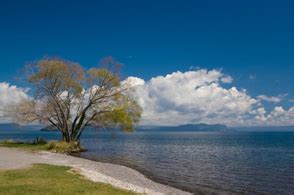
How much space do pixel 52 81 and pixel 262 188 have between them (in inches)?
1682

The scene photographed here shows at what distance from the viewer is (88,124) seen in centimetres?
6800

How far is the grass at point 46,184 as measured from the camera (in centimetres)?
2091

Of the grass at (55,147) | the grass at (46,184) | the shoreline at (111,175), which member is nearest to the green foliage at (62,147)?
the grass at (55,147)

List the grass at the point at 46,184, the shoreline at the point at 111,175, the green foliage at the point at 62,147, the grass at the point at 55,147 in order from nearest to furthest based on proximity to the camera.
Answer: the grass at the point at 46,184 < the shoreline at the point at 111,175 < the grass at the point at 55,147 < the green foliage at the point at 62,147

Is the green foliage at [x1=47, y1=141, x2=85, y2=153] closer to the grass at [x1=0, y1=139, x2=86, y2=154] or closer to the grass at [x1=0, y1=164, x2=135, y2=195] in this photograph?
the grass at [x1=0, y1=139, x2=86, y2=154]

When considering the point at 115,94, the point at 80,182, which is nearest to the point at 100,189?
the point at 80,182

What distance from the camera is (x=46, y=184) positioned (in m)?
23.0

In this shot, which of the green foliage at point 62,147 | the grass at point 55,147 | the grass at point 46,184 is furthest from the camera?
the green foliage at point 62,147

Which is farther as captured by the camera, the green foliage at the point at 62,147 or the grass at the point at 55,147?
the green foliage at the point at 62,147

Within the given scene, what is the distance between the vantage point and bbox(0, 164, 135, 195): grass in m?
20.9

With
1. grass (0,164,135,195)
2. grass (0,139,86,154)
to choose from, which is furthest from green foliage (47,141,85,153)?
grass (0,164,135,195)

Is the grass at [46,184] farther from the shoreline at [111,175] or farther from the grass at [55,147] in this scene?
the grass at [55,147]

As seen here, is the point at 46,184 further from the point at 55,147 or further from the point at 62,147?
the point at 62,147

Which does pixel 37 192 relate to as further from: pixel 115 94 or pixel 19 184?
pixel 115 94
